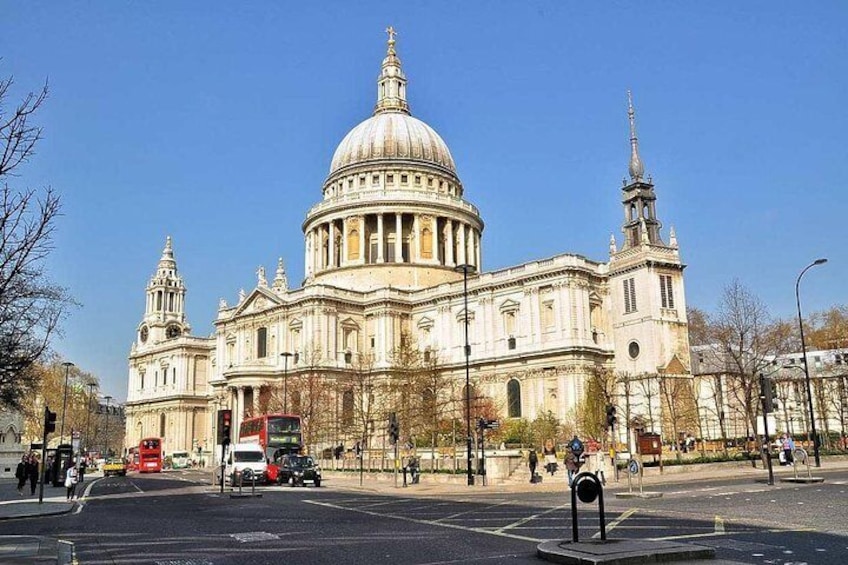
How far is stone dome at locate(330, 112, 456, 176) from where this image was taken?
325ft

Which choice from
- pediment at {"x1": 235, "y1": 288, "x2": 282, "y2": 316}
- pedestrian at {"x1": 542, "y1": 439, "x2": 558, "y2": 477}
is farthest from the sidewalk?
pediment at {"x1": 235, "y1": 288, "x2": 282, "y2": 316}

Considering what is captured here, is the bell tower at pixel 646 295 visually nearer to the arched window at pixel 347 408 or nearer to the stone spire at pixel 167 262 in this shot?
the arched window at pixel 347 408

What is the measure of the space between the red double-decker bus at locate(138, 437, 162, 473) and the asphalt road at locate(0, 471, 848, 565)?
5000 cm

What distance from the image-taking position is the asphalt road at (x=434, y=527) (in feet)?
46.9

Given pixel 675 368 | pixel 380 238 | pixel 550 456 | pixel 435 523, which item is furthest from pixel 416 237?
pixel 435 523

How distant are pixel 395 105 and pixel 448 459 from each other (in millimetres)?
66265

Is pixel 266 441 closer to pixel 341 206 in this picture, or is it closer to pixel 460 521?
pixel 460 521

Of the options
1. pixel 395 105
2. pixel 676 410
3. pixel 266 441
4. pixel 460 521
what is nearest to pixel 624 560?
pixel 460 521

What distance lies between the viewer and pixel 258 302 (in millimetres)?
87312

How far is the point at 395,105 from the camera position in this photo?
10669 centimetres

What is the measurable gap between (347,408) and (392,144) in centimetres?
3716

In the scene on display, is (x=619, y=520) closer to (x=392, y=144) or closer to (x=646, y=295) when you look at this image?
(x=646, y=295)

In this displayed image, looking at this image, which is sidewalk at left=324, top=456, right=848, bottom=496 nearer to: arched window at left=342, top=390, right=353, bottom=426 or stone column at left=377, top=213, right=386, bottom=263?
arched window at left=342, top=390, right=353, bottom=426

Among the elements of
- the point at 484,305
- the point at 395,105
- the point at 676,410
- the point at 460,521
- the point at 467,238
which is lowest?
Answer: the point at 460,521
